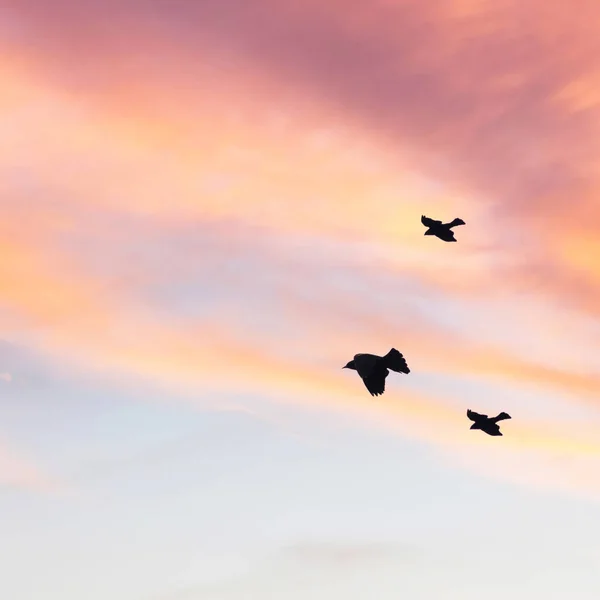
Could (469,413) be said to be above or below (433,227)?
below

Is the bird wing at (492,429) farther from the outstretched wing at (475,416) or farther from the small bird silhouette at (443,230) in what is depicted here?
the small bird silhouette at (443,230)

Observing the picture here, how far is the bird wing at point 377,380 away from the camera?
7106cm

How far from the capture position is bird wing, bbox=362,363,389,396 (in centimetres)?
7106

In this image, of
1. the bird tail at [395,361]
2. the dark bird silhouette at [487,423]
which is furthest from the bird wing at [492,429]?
the bird tail at [395,361]

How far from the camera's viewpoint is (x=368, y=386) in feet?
233

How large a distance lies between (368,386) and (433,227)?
500 inches

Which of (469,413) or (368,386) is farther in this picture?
(469,413)

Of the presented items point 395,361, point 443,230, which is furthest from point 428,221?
point 395,361

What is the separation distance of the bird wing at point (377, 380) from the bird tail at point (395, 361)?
0.38m

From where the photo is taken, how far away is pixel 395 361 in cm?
7238

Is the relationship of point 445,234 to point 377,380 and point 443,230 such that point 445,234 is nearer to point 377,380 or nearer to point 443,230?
point 443,230

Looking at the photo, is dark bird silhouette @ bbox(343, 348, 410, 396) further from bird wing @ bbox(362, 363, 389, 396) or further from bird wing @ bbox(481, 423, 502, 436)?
bird wing @ bbox(481, 423, 502, 436)

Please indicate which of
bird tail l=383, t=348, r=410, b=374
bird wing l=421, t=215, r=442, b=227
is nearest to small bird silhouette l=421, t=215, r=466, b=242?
bird wing l=421, t=215, r=442, b=227

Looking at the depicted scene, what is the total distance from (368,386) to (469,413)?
36.9 feet
